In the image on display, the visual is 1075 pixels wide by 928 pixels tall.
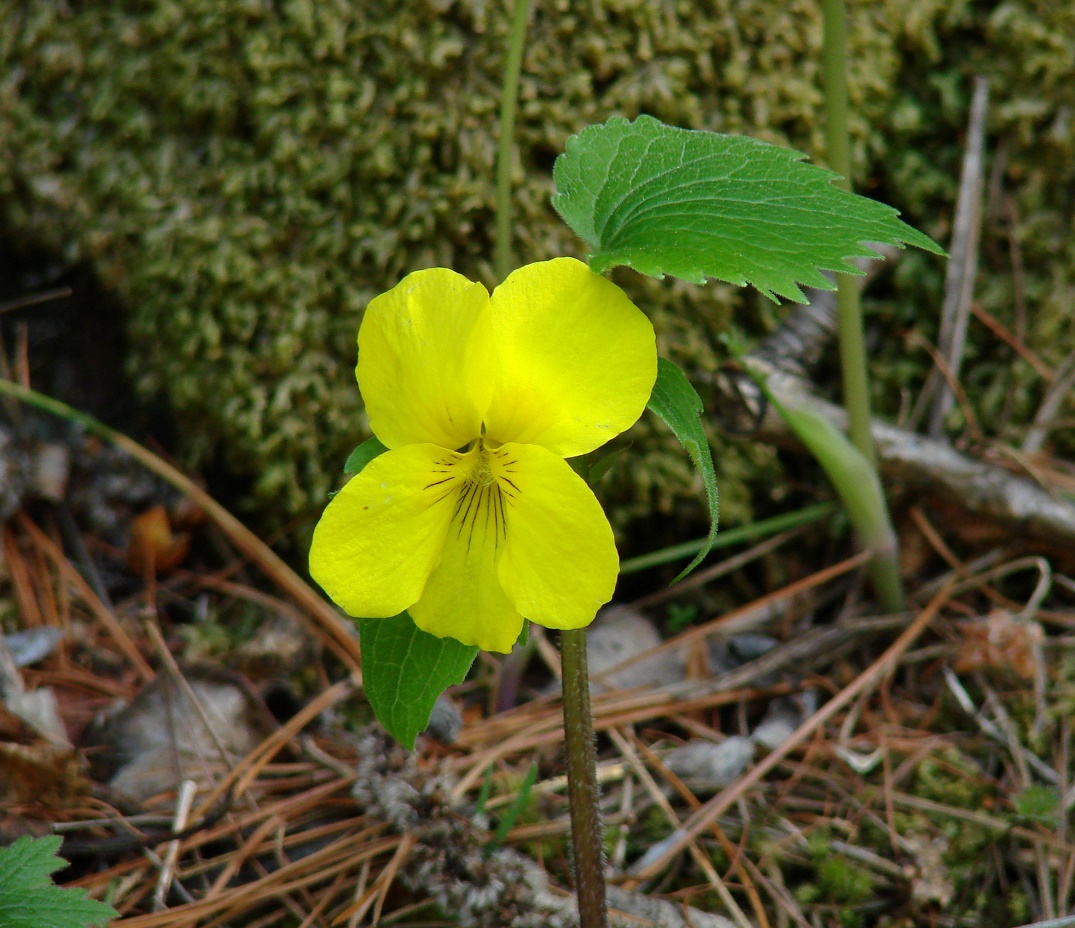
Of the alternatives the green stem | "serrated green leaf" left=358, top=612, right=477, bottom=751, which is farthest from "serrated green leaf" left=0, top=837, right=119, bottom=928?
the green stem

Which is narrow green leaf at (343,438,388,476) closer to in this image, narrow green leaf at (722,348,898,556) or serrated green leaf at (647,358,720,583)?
serrated green leaf at (647,358,720,583)

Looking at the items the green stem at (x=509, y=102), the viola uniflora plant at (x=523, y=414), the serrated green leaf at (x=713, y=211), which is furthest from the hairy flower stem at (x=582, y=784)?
the green stem at (x=509, y=102)

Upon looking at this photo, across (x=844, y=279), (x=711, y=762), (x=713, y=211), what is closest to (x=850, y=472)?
(x=844, y=279)

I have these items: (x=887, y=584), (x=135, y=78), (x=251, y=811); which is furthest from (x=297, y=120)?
(x=887, y=584)

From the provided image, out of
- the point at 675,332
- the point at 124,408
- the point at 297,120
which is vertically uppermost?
the point at 297,120

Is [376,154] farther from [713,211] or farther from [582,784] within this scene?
[582,784]

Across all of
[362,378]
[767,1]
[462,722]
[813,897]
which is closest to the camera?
[362,378]

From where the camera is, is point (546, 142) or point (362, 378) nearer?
point (362, 378)

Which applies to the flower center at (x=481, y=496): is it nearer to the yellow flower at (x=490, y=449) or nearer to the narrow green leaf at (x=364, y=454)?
the yellow flower at (x=490, y=449)

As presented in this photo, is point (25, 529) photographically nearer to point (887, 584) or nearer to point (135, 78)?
point (135, 78)
